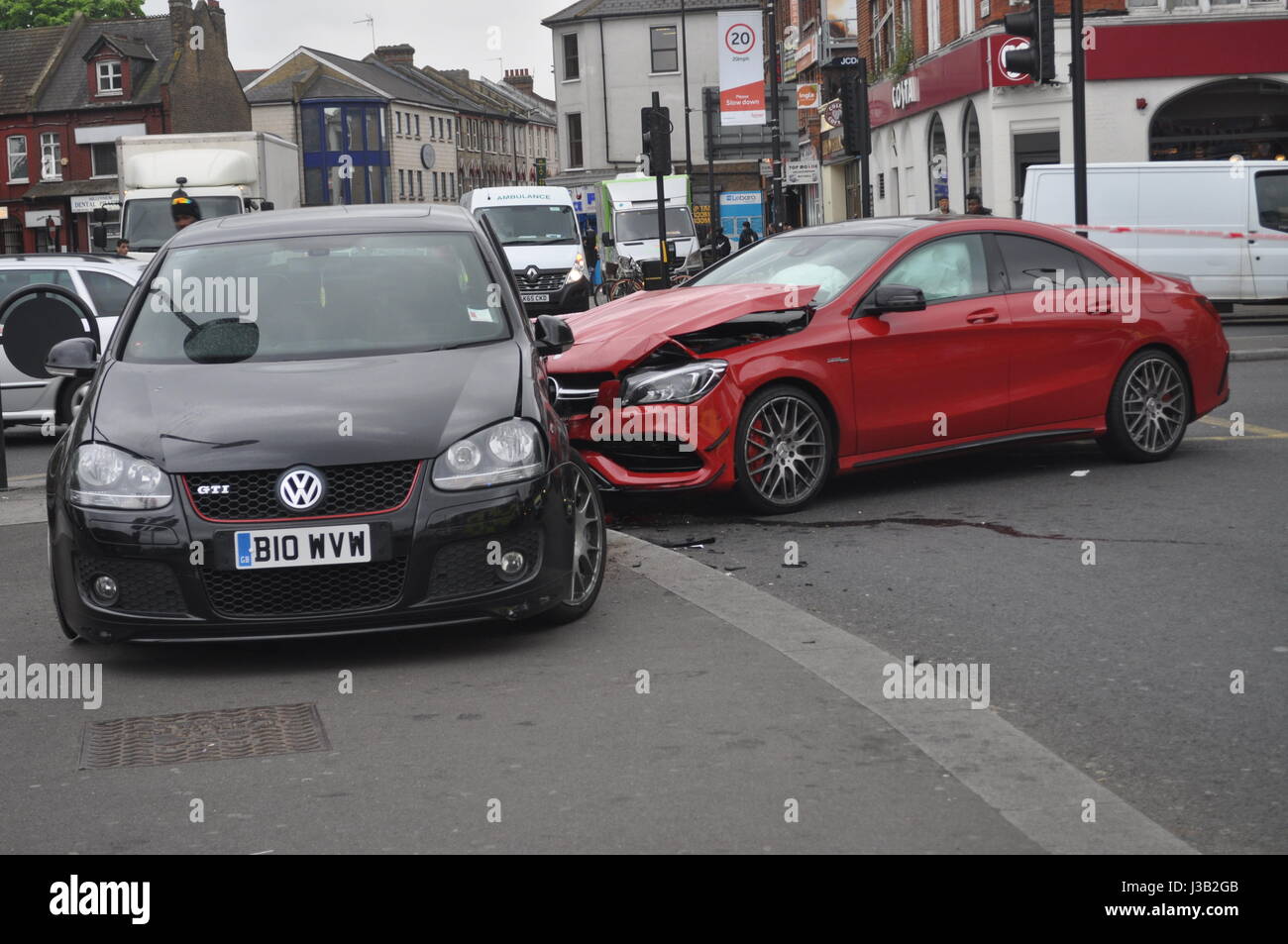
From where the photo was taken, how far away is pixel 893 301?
9500 mm

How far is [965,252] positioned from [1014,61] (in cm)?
818

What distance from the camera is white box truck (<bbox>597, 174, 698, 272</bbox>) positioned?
157 feet

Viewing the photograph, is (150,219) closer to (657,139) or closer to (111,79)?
(657,139)

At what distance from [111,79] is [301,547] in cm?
7409

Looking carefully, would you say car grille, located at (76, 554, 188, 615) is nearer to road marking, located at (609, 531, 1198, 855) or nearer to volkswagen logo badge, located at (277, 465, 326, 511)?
volkswagen logo badge, located at (277, 465, 326, 511)

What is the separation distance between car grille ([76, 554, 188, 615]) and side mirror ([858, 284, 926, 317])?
4.68 m

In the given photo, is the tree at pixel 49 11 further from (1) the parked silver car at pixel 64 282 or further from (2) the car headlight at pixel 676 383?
(2) the car headlight at pixel 676 383

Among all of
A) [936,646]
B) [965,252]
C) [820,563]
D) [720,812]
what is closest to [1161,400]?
[965,252]

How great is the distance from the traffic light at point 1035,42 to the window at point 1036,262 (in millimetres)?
7609

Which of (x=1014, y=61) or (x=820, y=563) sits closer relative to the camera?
(x=820, y=563)

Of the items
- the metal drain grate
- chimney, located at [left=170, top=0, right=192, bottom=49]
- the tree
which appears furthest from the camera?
the tree
